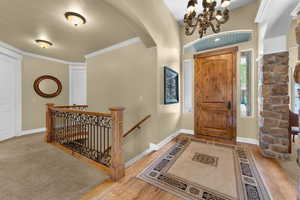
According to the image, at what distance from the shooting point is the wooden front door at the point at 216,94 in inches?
120

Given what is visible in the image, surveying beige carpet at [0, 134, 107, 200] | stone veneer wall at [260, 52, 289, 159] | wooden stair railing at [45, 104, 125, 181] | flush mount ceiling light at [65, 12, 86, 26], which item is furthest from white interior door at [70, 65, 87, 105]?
stone veneer wall at [260, 52, 289, 159]

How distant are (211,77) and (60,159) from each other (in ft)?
13.2

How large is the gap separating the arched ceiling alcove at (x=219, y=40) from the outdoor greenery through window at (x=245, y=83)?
432 mm

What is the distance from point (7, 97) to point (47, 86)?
1147 mm

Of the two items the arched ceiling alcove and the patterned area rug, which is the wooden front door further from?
A: the patterned area rug

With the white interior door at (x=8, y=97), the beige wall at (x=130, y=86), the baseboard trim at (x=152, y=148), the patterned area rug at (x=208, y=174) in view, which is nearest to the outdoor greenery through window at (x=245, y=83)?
the patterned area rug at (x=208, y=174)

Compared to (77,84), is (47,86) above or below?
below

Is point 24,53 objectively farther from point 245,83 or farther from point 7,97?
point 245,83

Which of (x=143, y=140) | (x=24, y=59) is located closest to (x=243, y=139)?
(x=143, y=140)

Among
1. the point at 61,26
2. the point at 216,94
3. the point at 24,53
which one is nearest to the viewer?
the point at 61,26

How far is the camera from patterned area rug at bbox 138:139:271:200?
1.45 m

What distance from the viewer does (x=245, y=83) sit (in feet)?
9.73

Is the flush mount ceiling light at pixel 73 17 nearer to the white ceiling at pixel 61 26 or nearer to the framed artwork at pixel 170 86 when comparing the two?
the white ceiling at pixel 61 26

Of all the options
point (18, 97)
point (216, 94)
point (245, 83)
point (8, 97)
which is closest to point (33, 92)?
point (18, 97)
